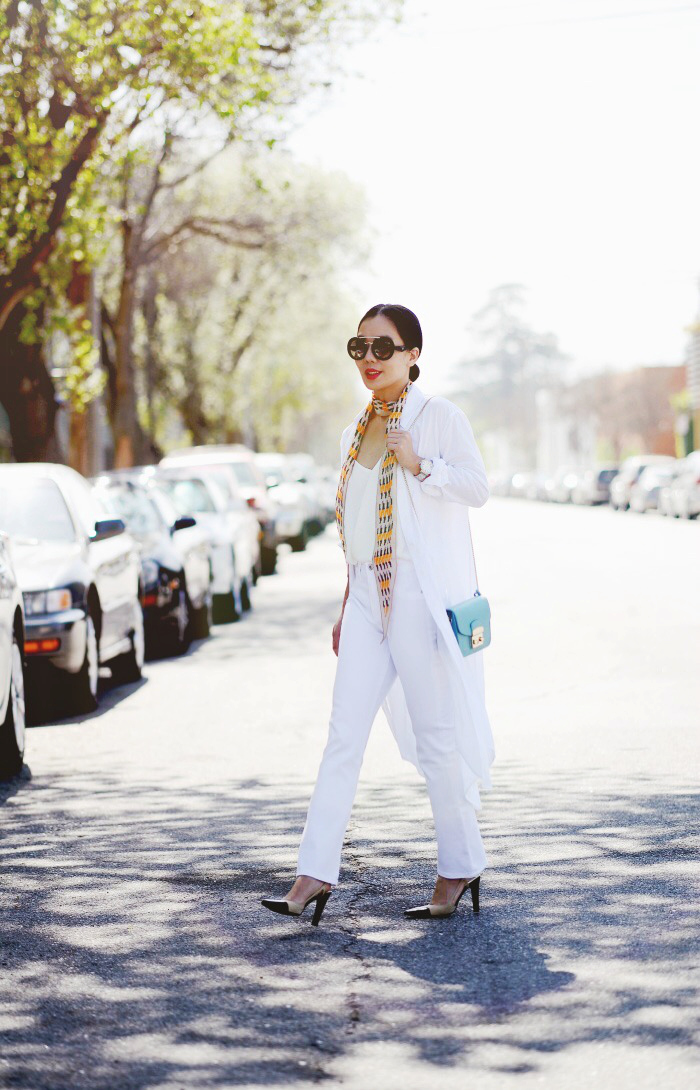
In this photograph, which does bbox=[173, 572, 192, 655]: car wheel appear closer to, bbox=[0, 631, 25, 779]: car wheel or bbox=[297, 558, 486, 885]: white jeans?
bbox=[0, 631, 25, 779]: car wheel

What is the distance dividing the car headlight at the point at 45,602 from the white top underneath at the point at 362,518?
587 cm

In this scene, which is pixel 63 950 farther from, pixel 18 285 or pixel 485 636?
pixel 18 285

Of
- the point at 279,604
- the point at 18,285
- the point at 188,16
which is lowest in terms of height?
the point at 279,604

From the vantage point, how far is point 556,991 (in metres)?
4.93

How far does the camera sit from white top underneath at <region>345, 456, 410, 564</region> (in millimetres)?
5750

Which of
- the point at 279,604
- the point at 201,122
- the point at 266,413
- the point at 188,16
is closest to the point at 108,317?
the point at 201,122

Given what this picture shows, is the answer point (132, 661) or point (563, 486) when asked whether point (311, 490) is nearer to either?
point (132, 661)

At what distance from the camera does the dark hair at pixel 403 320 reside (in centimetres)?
584

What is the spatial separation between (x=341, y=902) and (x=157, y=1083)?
196 centimetres

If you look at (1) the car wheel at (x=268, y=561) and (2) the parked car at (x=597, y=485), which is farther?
(2) the parked car at (x=597, y=485)

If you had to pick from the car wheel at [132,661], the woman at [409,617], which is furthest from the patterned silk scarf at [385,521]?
the car wheel at [132,661]

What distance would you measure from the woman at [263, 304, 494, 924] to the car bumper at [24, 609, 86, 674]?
5614mm

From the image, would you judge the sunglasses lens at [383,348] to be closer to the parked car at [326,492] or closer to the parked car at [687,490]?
the parked car at [326,492]

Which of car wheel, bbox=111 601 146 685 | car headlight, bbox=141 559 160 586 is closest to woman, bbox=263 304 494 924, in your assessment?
car wheel, bbox=111 601 146 685
